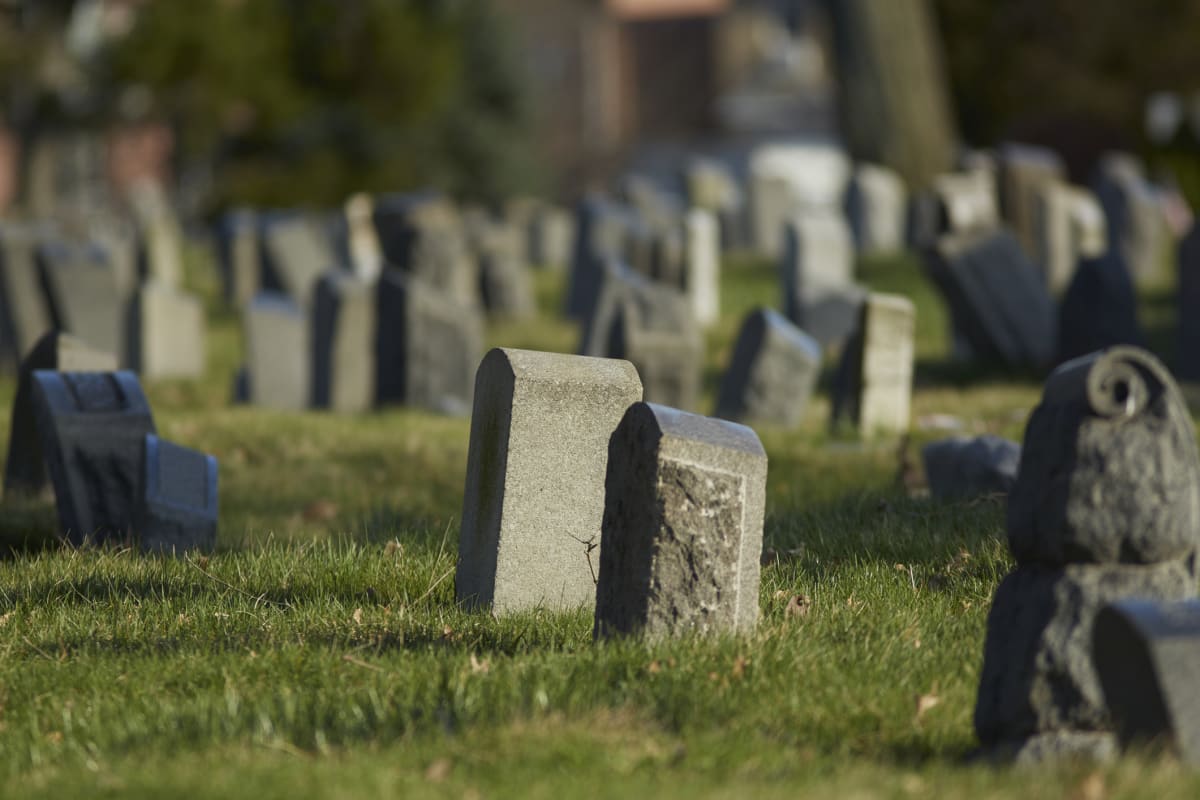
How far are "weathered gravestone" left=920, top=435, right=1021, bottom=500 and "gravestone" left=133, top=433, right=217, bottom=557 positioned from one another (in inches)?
129

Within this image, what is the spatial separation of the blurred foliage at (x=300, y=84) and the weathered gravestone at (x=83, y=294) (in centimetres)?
1874

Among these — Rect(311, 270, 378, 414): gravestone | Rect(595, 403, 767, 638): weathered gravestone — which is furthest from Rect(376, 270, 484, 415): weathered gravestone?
Rect(595, 403, 767, 638): weathered gravestone

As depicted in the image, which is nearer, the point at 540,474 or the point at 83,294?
the point at 540,474

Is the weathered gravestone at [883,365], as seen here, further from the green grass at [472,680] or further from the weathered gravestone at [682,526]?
the weathered gravestone at [682,526]

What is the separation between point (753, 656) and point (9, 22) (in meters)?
30.4

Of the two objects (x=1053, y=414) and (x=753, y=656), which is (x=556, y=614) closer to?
(x=753, y=656)

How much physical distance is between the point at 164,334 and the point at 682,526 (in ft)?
39.0

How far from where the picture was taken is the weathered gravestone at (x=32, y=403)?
817 cm

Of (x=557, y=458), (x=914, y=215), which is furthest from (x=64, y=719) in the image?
(x=914, y=215)

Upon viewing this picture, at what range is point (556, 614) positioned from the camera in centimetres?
536

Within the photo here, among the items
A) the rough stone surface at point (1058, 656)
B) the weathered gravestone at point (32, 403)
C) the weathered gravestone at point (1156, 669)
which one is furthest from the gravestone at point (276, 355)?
the weathered gravestone at point (1156, 669)

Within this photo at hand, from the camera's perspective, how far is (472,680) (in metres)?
4.26

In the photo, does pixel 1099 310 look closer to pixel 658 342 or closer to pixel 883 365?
pixel 883 365

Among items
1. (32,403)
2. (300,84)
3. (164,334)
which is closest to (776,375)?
(32,403)
